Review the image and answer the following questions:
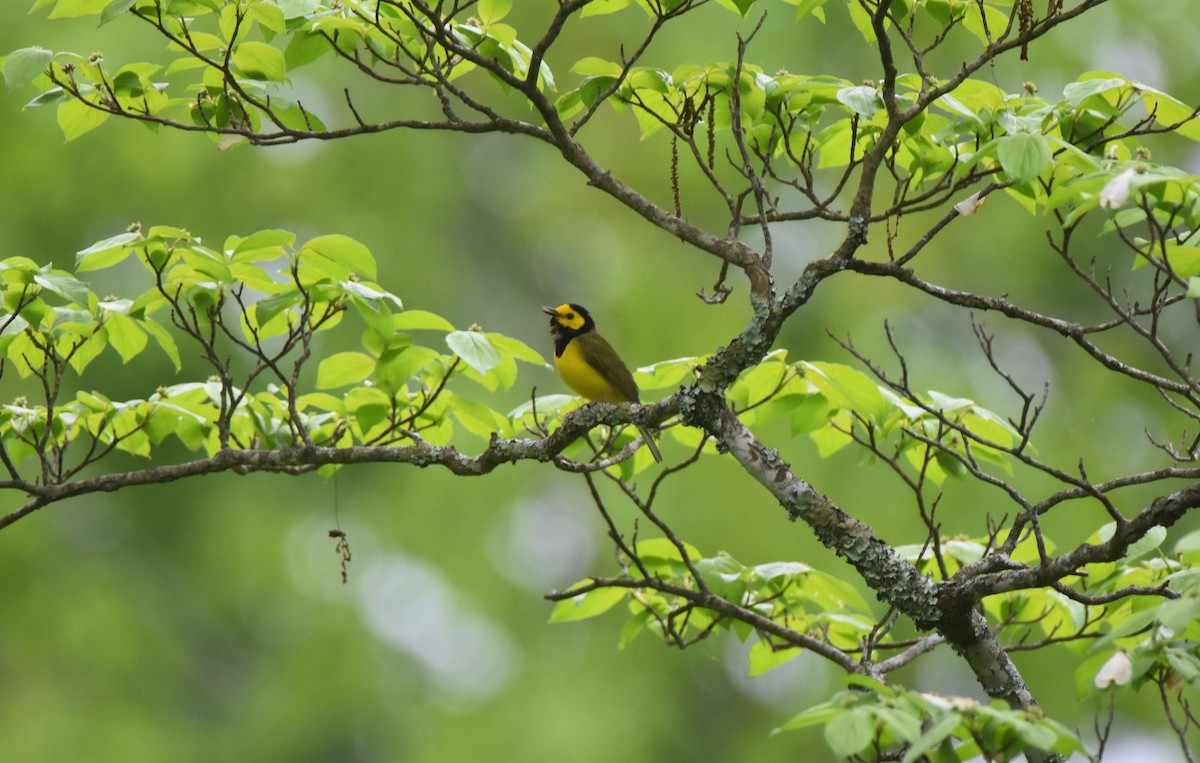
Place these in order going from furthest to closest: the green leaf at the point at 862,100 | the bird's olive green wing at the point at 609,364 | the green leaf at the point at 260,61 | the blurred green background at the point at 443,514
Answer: the blurred green background at the point at 443,514, the bird's olive green wing at the point at 609,364, the green leaf at the point at 260,61, the green leaf at the point at 862,100

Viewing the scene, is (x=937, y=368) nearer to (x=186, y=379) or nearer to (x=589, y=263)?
(x=589, y=263)

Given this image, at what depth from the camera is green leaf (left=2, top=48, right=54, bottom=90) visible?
2.50 meters

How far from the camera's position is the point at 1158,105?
258 cm

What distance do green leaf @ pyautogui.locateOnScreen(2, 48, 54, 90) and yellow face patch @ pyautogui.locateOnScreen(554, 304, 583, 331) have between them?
9.95ft

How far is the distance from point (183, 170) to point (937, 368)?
4786 millimetres

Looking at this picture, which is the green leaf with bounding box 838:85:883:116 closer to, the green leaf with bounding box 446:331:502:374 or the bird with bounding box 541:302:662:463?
the green leaf with bounding box 446:331:502:374

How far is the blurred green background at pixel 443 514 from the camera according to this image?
723cm

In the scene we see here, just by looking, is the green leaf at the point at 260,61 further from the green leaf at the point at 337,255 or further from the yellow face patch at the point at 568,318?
the yellow face patch at the point at 568,318

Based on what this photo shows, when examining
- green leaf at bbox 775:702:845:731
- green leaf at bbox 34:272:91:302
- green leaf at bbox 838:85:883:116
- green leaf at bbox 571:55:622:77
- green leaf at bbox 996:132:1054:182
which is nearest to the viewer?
green leaf at bbox 775:702:845:731

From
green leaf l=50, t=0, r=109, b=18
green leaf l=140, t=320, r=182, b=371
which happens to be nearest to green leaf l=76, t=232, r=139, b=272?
green leaf l=140, t=320, r=182, b=371

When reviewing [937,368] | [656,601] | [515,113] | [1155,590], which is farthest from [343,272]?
[515,113]

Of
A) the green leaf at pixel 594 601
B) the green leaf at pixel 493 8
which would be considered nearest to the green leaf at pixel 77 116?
the green leaf at pixel 493 8

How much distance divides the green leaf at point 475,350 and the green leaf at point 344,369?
0.92ft

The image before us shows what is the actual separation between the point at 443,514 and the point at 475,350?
16.6 feet
